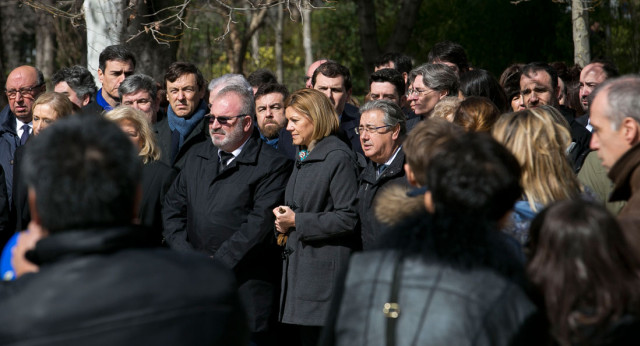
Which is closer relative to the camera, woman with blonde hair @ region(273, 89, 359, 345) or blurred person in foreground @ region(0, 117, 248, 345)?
blurred person in foreground @ region(0, 117, 248, 345)

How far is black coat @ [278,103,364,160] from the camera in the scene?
274 inches

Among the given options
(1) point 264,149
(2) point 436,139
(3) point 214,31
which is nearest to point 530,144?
(2) point 436,139

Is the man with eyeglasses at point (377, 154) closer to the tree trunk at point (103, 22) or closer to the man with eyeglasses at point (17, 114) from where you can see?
the man with eyeglasses at point (17, 114)

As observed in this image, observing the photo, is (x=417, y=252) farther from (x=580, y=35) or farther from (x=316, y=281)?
(x=580, y=35)

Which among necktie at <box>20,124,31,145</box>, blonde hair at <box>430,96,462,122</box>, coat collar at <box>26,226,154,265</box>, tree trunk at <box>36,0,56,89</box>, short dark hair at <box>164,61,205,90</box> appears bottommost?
coat collar at <box>26,226,154,265</box>

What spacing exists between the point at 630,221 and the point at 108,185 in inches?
74.8

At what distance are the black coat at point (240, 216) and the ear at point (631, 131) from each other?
264cm

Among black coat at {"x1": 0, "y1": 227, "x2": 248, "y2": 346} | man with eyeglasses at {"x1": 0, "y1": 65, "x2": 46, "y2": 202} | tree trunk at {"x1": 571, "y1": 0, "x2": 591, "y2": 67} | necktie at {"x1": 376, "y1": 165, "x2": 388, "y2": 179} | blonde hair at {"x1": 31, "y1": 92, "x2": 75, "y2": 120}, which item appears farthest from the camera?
tree trunk at {"x1": 571, "y1": 0, "x2": 591, "y2": 67}

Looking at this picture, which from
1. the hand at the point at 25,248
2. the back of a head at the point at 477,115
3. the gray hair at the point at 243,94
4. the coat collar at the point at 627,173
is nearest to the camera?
the hand at the point at 25,248

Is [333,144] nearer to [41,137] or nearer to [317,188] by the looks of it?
[317,188]

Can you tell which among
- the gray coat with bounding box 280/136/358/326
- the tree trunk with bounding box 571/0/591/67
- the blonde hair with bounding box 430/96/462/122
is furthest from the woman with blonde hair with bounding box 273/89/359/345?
the tree trunk with bounding box 571/0/591/67

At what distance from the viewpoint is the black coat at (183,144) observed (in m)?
6.97

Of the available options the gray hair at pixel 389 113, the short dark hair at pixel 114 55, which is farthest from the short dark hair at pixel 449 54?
the short dark hair at pixel 114 55

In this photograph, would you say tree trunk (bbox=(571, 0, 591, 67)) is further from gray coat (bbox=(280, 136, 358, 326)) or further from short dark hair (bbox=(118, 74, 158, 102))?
gray coat (bbox=(280, 136, 358, 326))
